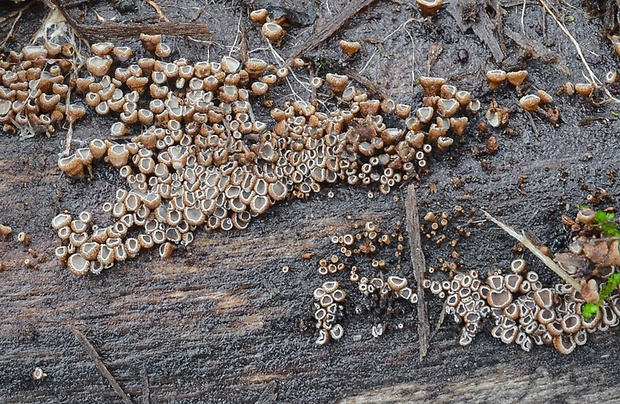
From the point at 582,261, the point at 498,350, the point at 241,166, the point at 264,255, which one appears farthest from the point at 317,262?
the point at 582,261

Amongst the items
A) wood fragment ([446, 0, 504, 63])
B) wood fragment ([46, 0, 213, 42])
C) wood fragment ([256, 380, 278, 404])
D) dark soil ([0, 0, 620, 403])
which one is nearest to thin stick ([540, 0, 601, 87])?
dark soil ([0, 0, 620, 403])

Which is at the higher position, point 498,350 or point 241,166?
point 241,166

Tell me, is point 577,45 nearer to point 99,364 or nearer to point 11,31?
point 99,364

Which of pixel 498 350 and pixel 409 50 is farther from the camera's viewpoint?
pixel 409 50

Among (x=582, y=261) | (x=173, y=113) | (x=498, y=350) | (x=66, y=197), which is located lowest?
(x=498, y=350)

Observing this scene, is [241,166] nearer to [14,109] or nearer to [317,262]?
[317,262]

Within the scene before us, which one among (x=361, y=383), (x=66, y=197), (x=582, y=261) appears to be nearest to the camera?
(x=582, y=261)

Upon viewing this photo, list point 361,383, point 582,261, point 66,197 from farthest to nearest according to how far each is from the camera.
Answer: point 66,197 → point 361,383 → point 582,261
